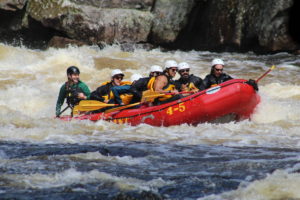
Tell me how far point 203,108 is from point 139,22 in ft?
34.7

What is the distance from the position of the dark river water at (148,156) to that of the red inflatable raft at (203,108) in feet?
0.49

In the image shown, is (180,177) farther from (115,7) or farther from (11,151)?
(115,7)

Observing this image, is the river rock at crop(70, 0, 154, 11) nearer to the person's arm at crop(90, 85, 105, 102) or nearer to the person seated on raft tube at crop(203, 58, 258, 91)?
the person's arm at crop(90, 85, 105, 102)

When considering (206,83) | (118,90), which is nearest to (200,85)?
(206,83)

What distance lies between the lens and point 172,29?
1938cm

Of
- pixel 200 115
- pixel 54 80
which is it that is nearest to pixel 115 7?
pixel 54 80

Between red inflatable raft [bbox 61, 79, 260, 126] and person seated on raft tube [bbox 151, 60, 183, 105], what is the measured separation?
0.23 meters

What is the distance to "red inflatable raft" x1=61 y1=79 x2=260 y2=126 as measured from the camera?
8.92 metres

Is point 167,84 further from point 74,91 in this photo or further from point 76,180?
point 76,180

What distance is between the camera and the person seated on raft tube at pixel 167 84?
9.16m

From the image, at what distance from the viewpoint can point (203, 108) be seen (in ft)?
29.3

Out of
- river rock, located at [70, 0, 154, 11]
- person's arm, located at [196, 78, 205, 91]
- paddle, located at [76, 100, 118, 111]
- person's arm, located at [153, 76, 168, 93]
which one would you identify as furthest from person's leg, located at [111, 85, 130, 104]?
river rock, located at [70, 0, 154, 11]

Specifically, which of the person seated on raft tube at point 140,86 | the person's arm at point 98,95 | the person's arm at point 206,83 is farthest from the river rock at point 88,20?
the person seated on raft tube at point 140,86

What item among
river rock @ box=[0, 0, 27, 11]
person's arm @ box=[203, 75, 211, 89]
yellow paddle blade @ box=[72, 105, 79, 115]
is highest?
river rock @ box=[0, 0, 27, 11]
